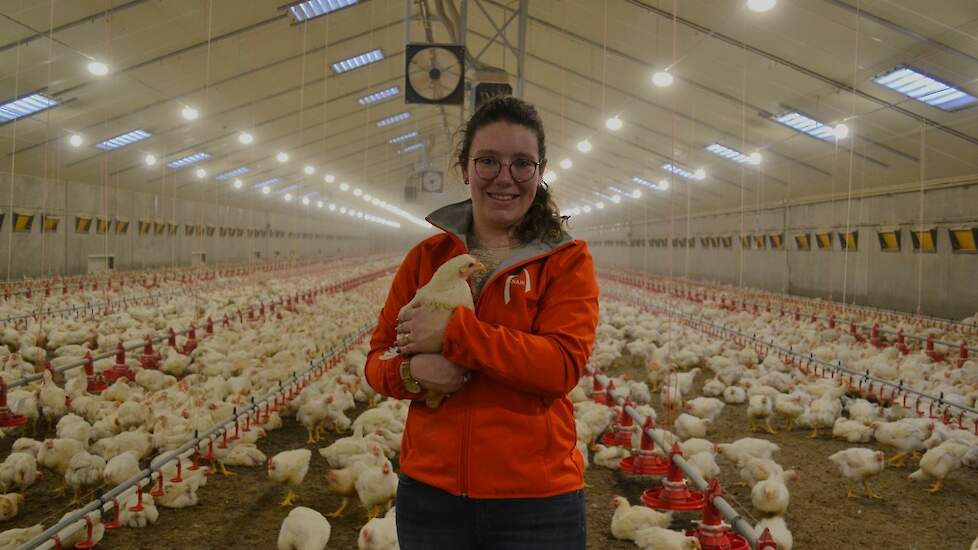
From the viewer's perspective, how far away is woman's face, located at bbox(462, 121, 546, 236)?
4.82 feet

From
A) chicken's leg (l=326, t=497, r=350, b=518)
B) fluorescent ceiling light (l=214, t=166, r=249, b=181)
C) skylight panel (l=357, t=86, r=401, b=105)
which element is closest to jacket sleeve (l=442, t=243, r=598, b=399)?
chicken's leg (l=326, t=497, r=350, b=518)

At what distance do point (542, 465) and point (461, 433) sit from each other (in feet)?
0.60

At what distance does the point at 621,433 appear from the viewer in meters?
5.48

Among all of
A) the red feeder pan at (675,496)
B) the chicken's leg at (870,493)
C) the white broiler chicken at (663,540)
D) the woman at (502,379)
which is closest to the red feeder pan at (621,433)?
the red feeder pan at (675,496)

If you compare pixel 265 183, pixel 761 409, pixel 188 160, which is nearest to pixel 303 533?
pixel 761 409

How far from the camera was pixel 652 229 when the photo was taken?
92.5 feet

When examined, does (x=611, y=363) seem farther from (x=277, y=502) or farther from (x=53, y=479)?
(x=53, y=479)

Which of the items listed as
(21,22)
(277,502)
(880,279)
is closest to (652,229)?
(880,279)

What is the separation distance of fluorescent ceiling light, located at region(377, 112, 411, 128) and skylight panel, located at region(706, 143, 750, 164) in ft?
34.4

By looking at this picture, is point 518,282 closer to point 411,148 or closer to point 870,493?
point 870,493

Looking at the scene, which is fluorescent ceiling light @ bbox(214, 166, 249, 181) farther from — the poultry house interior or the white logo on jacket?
the white logo on jacket

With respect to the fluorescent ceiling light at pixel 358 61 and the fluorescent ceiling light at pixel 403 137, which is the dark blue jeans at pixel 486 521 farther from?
the fluorescent ceiling light at pixel 403 137

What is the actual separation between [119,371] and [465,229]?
6.61 m

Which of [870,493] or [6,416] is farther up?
[6,416]
